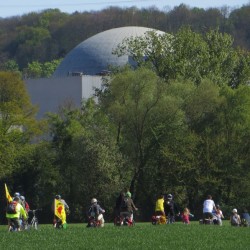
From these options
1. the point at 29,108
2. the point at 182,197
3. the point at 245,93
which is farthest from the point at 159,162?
the point at 29,108

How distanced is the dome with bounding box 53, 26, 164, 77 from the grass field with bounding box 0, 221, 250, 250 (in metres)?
81.2

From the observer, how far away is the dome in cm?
12069

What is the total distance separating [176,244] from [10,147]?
149 ft

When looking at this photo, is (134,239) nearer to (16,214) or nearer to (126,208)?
(16,214)

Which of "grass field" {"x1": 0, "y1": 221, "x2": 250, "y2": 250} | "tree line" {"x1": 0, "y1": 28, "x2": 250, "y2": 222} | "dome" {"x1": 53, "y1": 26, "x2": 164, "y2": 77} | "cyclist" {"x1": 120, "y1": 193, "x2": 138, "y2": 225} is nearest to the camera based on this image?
"grass field" {"x1": 0, "y1": 221, "x2": 250, "y2": 250}

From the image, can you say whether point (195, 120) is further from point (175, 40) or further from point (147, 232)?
point (147, 232)

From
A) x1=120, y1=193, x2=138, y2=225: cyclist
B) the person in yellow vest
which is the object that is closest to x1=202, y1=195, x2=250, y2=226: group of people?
x1=120, y1=193, x2=138, y2=225: cyclist

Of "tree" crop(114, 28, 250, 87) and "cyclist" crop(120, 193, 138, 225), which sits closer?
"cyclist" crop(120, 193, 138, 225)

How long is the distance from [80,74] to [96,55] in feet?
41.1

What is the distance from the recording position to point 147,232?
3656 centimetres

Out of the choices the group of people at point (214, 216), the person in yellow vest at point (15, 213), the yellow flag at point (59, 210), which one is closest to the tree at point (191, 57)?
the group of people at point (214, 216)

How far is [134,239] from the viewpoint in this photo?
3278 cm

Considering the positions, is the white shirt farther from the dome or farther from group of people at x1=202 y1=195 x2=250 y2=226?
the dome

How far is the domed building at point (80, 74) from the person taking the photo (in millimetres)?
98438
